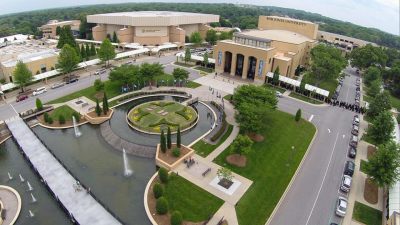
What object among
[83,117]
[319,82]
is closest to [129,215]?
[83,117]

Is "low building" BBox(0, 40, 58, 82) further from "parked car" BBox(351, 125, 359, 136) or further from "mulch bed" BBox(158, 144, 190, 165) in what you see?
"parked car" BBox(351, 125, 359, 136)

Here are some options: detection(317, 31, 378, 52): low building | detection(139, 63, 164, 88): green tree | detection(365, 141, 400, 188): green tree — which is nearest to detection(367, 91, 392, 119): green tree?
detection(365, 141, 400, 188): green tree

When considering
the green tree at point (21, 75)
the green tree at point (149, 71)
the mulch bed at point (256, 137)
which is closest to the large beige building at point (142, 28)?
the green tree at point (149, 71)

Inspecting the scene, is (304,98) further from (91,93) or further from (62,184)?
(62,184)

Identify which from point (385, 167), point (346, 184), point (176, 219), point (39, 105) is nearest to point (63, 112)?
point (39, 105)

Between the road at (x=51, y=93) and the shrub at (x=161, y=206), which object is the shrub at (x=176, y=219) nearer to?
the shrub at (x=161, y=206)

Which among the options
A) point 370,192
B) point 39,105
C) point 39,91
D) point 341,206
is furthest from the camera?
point 39,91

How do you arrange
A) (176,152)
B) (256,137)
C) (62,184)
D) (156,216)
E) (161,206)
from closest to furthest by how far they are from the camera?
1. (161,206)
2. (156,216)
3. (62,184)
4. (176,152)
5. (256,137)
